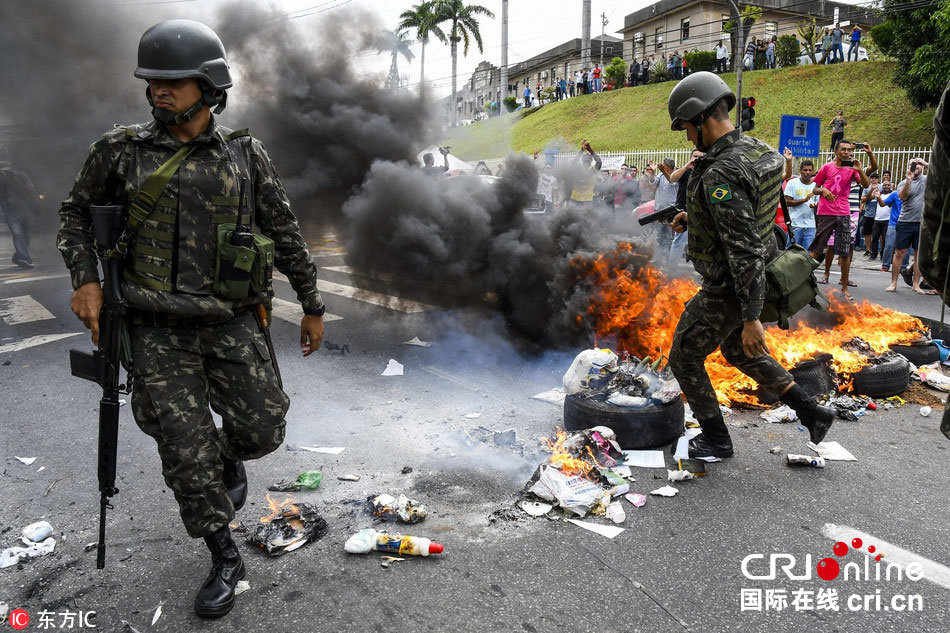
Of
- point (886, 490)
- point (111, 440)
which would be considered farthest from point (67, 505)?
point (886, 490)

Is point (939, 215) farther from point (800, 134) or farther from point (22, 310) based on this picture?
point (800, 134)

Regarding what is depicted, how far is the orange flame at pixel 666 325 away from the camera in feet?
14.9

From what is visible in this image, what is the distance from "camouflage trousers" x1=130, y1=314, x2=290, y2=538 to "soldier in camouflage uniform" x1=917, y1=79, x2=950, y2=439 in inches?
88.4

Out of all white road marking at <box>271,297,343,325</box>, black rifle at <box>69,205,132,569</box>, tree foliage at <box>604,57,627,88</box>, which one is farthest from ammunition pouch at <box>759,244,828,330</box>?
tree foliage at <box>604,57,627,88</box>

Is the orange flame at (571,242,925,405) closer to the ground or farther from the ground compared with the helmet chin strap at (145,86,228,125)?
closer to the ground

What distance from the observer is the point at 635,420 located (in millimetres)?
3504

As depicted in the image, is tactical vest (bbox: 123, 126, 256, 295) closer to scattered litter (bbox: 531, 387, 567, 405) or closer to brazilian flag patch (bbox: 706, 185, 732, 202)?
brazilian flag patch (bbox: 706, 185, 732, 202)

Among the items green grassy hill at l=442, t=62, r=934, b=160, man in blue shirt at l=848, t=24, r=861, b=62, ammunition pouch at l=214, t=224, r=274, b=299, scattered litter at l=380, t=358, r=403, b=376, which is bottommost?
scattered litter at l=380, t=358, r=403, b=376

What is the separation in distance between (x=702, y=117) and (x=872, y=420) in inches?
94.6

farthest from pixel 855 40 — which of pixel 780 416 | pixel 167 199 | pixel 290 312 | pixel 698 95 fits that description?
pixel 167 199

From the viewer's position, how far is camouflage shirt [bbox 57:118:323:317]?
2.25 metres

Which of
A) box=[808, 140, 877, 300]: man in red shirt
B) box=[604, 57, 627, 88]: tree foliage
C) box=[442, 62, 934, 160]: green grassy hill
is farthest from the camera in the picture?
box=[604, 57, 627, 88]: tree foliage

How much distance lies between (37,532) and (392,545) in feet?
5.06

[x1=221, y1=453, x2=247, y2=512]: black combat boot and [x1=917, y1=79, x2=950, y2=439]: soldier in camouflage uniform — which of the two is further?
[x1=221, y1=453, x2=247, y2=512]: black combat boot
